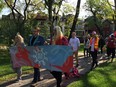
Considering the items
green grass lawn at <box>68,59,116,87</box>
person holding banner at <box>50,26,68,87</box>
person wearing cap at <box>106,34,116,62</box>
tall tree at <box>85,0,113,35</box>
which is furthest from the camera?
tall tree at <box>85,0,113,35</box>

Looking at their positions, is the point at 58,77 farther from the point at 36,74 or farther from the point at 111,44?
the point at 111,44

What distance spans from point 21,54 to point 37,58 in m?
1.19

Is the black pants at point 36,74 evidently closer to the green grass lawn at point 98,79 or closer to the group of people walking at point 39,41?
the group of people walking at point 39,41

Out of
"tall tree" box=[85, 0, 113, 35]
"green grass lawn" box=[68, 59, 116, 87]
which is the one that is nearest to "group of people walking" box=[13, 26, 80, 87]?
"green grass lawn" box=[68, 59, 116, 87]


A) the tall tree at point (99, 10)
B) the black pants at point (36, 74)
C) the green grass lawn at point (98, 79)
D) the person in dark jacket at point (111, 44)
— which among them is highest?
the tall tree at point (99, 10)

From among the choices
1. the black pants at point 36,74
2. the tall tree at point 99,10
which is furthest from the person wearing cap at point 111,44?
the tall tree at point 99,10

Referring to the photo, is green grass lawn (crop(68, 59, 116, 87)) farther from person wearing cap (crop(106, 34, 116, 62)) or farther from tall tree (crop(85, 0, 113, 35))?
tall tree (crop(85, 0, 113, 35))

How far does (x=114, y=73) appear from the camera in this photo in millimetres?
14352

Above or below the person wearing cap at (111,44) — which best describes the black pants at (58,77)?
below

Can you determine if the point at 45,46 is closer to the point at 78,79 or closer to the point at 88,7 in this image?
the point at 78,79

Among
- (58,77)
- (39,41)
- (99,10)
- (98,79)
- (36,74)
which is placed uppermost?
(99,10)

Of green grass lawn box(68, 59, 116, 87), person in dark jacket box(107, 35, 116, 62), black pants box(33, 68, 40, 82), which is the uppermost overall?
person in dark jacket box(107, 35, 116, 62)

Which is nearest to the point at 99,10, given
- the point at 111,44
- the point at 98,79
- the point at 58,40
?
the point at 111,44

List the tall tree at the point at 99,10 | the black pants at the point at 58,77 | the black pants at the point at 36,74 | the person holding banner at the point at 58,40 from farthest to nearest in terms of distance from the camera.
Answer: the tall tree at the point at 99,10, the black pants at the point at 36,74, the black pants at the point at 58,77, the person holding banner at the point at 58,40
